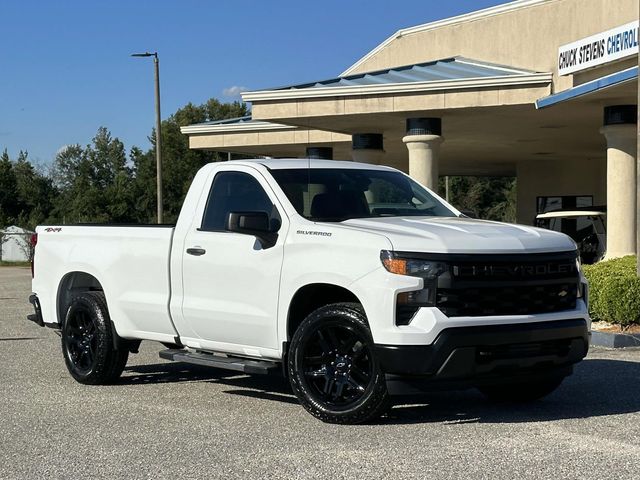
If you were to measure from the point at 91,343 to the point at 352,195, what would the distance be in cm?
319

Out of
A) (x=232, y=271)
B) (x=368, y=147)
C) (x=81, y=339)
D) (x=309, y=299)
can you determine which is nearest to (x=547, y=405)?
(x=309, y=299)

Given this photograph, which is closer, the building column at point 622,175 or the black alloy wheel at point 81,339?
the black alloy wheel at point 81,339

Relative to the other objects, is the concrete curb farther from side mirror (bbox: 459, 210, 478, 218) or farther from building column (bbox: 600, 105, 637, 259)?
building column (bbox: 600, 105, 637, 259)

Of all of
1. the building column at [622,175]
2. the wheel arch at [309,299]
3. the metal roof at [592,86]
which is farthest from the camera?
the building column at [622,175]

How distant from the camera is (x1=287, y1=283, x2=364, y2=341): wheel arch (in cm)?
794

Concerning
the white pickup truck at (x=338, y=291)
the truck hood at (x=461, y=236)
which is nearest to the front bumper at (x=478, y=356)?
the white pickup truck at (x=338, y=291)

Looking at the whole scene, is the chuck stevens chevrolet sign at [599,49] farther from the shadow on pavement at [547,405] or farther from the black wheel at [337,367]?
the black wheel at [337,367]

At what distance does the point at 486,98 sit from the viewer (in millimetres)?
21844

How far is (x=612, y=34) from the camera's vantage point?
19891 millimetres

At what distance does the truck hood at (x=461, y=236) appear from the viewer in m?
7.27

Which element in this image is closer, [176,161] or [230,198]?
[230,198]

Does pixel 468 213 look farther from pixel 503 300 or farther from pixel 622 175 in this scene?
pixel 622 175

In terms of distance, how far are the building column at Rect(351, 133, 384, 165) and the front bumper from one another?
19.1m

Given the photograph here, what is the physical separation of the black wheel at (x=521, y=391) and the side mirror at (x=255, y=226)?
226 cm
